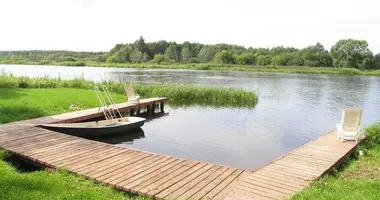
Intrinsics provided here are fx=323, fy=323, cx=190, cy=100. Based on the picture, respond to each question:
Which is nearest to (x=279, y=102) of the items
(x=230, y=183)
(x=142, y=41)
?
(x=230, y=183)

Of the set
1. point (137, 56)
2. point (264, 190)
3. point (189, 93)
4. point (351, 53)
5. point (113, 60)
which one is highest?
point (351, 53)

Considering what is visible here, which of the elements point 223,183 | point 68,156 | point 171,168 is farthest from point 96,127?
point 223,183

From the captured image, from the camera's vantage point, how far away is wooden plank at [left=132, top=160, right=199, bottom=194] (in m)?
6.05

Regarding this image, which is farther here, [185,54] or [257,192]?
[185,54]

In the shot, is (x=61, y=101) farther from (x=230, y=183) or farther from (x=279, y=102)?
(x=279, y=102)

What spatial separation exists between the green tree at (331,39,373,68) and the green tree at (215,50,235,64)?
1206 inches

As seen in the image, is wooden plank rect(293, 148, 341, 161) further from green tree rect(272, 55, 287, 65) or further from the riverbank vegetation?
green tree rect(272, 55, 287, 65)

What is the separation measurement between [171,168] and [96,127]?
17.0ft

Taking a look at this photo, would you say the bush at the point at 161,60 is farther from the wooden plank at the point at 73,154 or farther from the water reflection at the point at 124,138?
the wooden plank at the point at 73,154

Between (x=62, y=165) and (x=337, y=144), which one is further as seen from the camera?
(x=337, y=144)

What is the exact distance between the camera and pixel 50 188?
18.6 ft

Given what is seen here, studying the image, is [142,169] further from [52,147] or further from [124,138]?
[124,138]

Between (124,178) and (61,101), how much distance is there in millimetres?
11133

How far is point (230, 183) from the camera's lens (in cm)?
645
